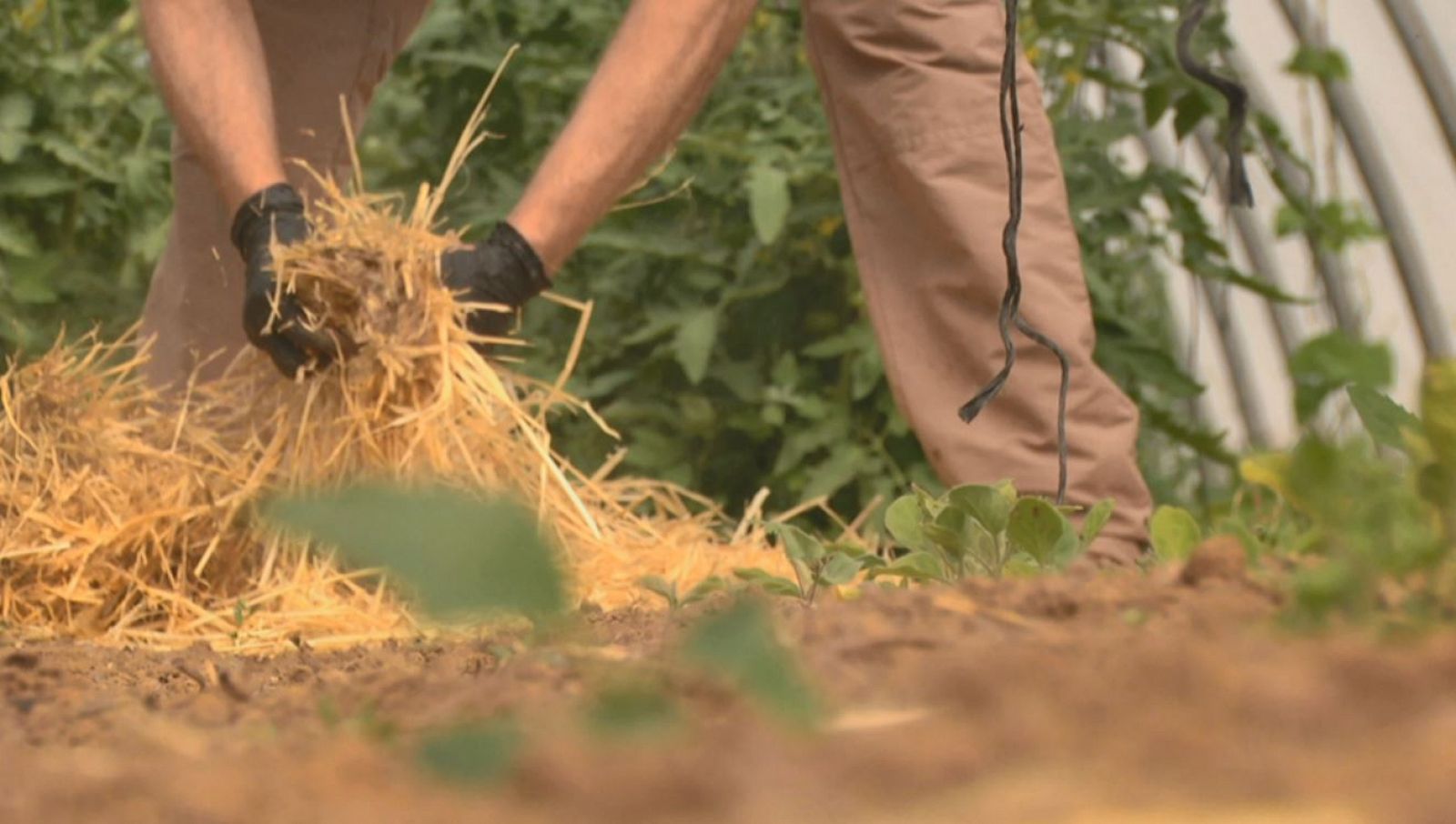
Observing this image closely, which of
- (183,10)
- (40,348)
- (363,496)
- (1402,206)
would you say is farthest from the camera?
(1402,206)

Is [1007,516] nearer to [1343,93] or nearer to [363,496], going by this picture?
[363,496]

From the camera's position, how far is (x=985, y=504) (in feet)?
4.30

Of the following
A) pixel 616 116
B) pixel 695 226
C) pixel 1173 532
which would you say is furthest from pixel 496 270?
pixel 695 226

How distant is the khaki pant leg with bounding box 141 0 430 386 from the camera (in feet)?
8.48

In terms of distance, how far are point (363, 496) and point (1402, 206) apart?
3.91m

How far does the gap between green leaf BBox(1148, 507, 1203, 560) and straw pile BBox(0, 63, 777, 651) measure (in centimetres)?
71

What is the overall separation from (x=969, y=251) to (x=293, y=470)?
35.8 inches

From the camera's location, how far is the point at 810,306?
11.6ft

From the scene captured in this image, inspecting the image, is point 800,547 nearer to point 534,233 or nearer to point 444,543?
point 534,233

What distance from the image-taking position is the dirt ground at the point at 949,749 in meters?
0.48

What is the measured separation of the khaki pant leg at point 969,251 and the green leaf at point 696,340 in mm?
838

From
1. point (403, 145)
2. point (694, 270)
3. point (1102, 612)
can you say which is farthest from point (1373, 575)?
point (403, 145)

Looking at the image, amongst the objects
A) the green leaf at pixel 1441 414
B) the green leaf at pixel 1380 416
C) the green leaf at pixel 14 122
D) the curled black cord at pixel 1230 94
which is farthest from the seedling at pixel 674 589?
the green leaf at pixel 14 122

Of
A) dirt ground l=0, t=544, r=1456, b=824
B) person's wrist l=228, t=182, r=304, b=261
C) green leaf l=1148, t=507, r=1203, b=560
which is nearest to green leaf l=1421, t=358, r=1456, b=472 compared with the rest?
dirt ground l=0, t=544, r=1456, b=824
